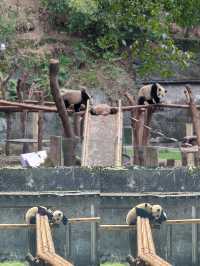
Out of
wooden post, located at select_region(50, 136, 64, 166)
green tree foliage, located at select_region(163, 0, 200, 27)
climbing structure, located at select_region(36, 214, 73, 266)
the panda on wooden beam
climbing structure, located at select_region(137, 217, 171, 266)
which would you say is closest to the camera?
climbing structure, located at select_region(36, 214, 73, 266)

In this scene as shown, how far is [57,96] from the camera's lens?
11531mm

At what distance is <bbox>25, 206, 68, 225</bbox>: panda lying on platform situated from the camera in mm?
10016

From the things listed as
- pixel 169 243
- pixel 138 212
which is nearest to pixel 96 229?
pixel 138 212

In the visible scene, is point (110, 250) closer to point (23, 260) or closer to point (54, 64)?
point (23, 260)

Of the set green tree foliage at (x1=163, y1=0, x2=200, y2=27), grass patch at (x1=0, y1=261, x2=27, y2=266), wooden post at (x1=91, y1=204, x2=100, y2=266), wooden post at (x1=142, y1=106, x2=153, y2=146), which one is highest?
green tree foliage at (x1=163, y1=0, x2=200, y2=27)

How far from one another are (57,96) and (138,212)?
236 cm

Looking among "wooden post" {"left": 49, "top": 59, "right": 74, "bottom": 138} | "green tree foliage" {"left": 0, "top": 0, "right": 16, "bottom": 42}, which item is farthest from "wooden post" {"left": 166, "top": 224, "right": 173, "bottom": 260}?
"green tree foliage" {"left": 0, "top": 0, "right": 16, "bottom": 42}

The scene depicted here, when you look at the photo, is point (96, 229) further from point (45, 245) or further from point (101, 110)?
point (101, 110)

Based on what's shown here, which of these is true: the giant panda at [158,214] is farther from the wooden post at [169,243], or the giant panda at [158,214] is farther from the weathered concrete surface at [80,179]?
the weathered concrete surface at [80,179]

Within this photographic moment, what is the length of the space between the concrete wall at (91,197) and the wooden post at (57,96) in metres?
1.34

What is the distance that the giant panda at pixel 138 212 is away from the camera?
10094 mm

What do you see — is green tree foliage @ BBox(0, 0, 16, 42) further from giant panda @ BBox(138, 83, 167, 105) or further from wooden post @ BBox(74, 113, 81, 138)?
Result: wooden post @ BBox(74, 113, 81, 138)

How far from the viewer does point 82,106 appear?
13.9 meters

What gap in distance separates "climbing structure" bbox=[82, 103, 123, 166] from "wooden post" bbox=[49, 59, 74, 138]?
34 cm
